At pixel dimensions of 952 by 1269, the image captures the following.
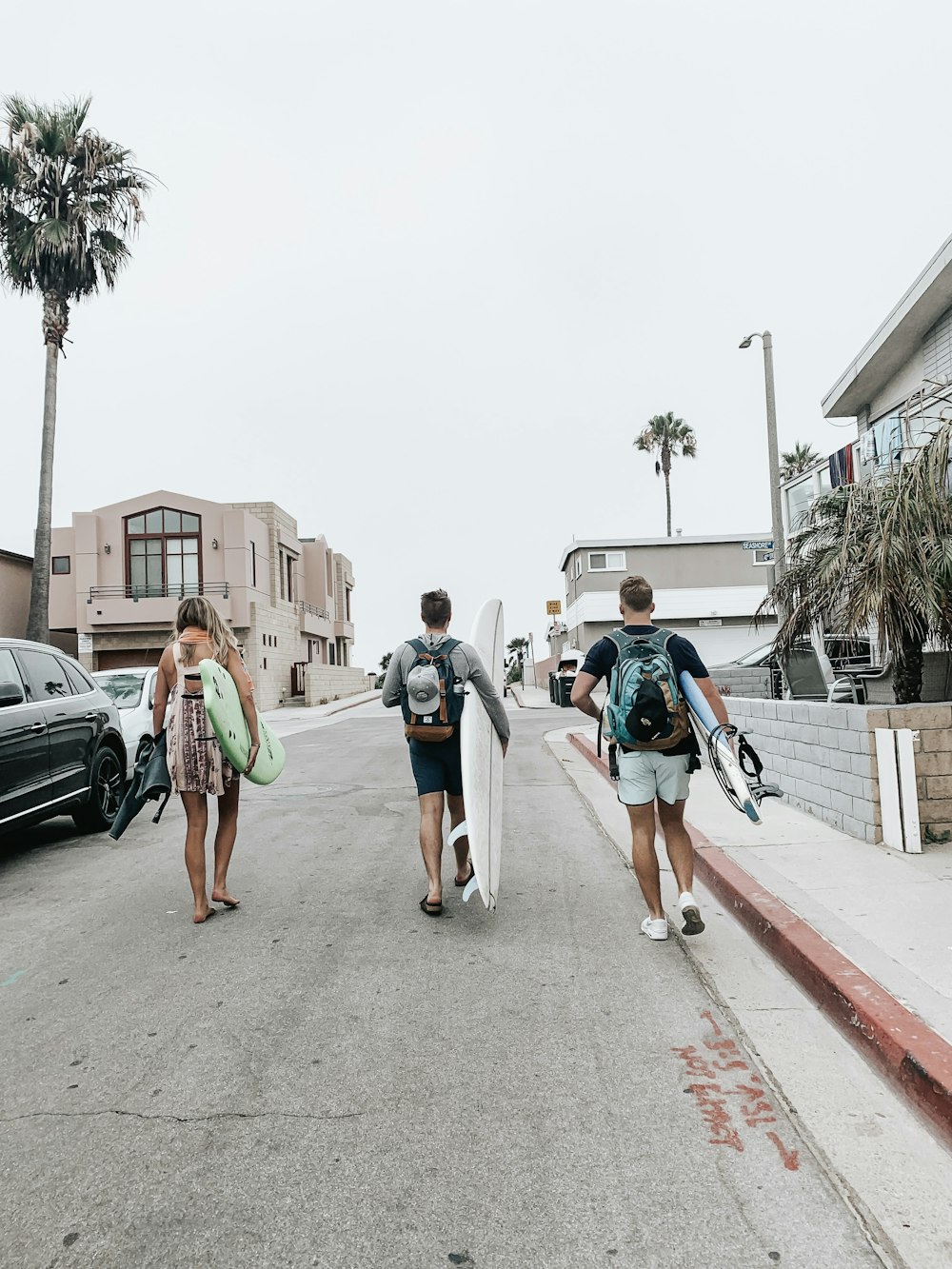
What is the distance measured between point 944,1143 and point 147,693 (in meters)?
11.0

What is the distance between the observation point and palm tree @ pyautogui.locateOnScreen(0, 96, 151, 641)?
21.8 meters

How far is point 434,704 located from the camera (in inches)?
201

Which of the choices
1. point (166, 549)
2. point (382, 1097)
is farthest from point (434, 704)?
point (166, 549)

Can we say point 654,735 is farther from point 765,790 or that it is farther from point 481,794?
point 481,794

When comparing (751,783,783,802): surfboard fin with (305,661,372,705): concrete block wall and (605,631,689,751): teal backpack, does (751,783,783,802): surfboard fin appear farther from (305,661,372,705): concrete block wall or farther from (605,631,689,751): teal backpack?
(305,661,372,705): concrete block wall

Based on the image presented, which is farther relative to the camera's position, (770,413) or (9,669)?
(770,413)

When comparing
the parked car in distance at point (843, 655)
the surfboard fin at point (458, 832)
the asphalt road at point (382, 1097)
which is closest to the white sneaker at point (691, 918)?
the asphalt road at point (382, 1097)

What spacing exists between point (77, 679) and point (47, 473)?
1521 centimetres

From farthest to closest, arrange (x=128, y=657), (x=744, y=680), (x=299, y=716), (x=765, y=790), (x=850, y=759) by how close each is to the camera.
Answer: (x=128, y=657) → (x=299, y=716) → (x=744, y=680) → (x=850, y=759) → (x=765, y=790)

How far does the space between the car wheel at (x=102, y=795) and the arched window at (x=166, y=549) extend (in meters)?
26.1

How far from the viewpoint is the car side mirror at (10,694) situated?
6750mm

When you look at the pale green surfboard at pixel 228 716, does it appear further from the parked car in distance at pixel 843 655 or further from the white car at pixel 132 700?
the parked car in distance at pixel 843 655

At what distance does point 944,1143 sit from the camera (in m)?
2.75

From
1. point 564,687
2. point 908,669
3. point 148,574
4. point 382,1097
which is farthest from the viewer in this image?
point 148,574
